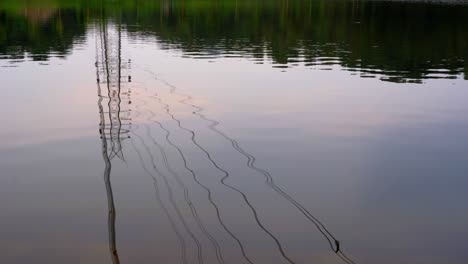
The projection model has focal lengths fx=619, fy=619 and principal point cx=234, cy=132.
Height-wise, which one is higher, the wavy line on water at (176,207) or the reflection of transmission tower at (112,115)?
the reflection of transmission tower at (112,115)

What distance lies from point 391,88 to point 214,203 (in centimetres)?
2348

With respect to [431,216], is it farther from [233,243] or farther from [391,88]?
[391,88]

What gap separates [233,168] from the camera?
768 inches

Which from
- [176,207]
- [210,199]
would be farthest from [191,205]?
[210,199]

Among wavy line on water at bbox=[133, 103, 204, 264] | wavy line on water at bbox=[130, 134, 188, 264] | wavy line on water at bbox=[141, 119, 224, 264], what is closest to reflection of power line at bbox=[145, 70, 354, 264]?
wavy line on water at bbox=[141, 119, 224, 264]

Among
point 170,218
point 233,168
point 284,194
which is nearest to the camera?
point 170,218

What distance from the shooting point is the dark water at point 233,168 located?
45.0 feet

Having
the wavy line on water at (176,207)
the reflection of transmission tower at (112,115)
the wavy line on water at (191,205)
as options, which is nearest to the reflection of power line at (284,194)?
the wavy line on water at (191,205)

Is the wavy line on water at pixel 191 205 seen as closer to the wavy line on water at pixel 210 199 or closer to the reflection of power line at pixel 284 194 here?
the wavy line on water at pixel 210 199

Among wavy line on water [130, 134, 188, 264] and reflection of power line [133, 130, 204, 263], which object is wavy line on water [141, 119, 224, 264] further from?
wavy line on water [130, 134, 188, 264]

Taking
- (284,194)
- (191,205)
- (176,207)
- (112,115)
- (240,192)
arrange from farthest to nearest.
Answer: (112,115) < (240,192) < (284,194) < (191,205) < (176,207)

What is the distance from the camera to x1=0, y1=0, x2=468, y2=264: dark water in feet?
45.0

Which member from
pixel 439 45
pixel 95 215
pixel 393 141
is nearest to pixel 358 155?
pixel 393 141

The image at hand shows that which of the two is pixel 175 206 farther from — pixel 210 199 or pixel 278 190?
pixel 278 190
